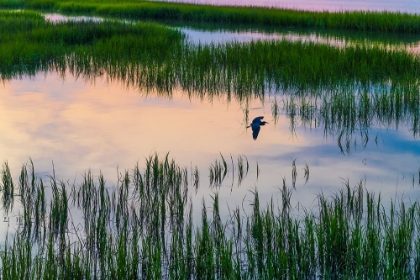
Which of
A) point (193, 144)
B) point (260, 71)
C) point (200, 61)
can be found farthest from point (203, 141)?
point (200, 61)

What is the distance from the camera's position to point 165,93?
35.1 feet

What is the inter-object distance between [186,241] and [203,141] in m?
3.67

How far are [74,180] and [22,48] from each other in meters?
8.50

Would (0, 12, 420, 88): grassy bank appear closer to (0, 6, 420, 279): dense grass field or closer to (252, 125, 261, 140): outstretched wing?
(0, 6, 420, 279): dense grass field

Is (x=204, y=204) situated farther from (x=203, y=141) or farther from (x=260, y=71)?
(x=260, y=71)

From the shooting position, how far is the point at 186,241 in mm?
4090

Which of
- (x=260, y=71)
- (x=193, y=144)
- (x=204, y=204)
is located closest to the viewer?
(x=204, y=204)

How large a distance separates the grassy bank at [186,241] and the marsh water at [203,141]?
24.5 inches

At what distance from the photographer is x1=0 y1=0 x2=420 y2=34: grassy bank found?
74.8 ft

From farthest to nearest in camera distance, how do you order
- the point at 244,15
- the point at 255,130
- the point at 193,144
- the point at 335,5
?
the point at 335,5, the point at 244,15, the point at 255,130, the point at 193,144

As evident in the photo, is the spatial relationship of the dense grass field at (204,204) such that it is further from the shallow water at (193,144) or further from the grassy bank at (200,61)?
the shallow water at (193,144)

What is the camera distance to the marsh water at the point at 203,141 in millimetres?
6168

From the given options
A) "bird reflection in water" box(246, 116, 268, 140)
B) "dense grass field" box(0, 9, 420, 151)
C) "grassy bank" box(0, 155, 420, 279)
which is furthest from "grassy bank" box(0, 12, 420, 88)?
"grassy bank" box(0, 155, 420, 279)

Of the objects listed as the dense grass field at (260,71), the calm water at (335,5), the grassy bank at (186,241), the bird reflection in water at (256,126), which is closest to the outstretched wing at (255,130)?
the bird reflection in water at (256,126)
